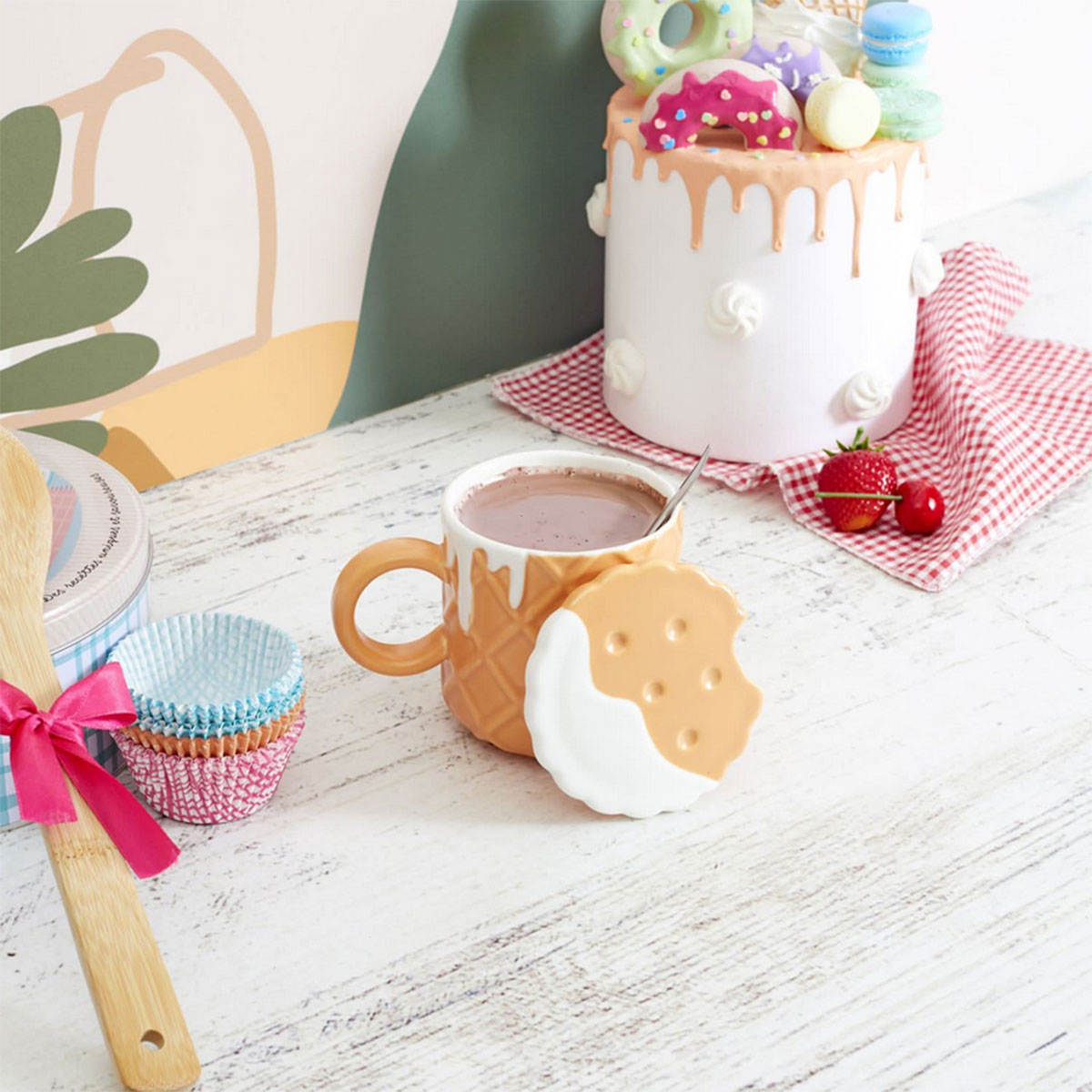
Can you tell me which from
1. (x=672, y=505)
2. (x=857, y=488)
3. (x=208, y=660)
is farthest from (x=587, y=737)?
(x=857, y=488)

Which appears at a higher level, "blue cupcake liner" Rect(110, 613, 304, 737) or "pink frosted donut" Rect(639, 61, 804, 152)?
"pink frosted donut" Rect(639, 61, 804, 152)

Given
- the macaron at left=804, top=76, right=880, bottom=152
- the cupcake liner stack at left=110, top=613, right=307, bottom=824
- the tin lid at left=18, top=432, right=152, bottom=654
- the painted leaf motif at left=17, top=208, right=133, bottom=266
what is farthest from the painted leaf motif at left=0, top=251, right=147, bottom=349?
the macaron at left=804, top=76, right=880, bottom=152

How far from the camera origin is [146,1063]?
0.70 metres

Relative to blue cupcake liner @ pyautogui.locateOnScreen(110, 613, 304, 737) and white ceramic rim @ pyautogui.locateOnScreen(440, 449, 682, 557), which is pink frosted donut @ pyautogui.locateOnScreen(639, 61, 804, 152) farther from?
blue cupcake liner @ pyautogui.locateOnScreen(110, 613, 304, 737)

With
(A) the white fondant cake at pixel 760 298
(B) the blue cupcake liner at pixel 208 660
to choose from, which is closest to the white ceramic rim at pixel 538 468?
(B) the blue cupcake liner at pixel 208 660

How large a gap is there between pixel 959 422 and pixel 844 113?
11.4 inches

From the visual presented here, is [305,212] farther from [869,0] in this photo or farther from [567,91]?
[869,0]

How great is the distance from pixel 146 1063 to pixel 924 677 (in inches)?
22.2

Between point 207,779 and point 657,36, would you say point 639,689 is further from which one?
point 657,36

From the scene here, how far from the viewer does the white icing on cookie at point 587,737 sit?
83cm

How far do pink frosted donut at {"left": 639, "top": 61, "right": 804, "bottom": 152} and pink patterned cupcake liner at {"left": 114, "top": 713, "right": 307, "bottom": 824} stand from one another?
593 millimetres

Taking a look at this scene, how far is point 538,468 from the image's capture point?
94cm

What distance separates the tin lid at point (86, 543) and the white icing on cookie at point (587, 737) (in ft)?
0.84

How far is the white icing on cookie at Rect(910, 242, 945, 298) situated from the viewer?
1.28 meters
